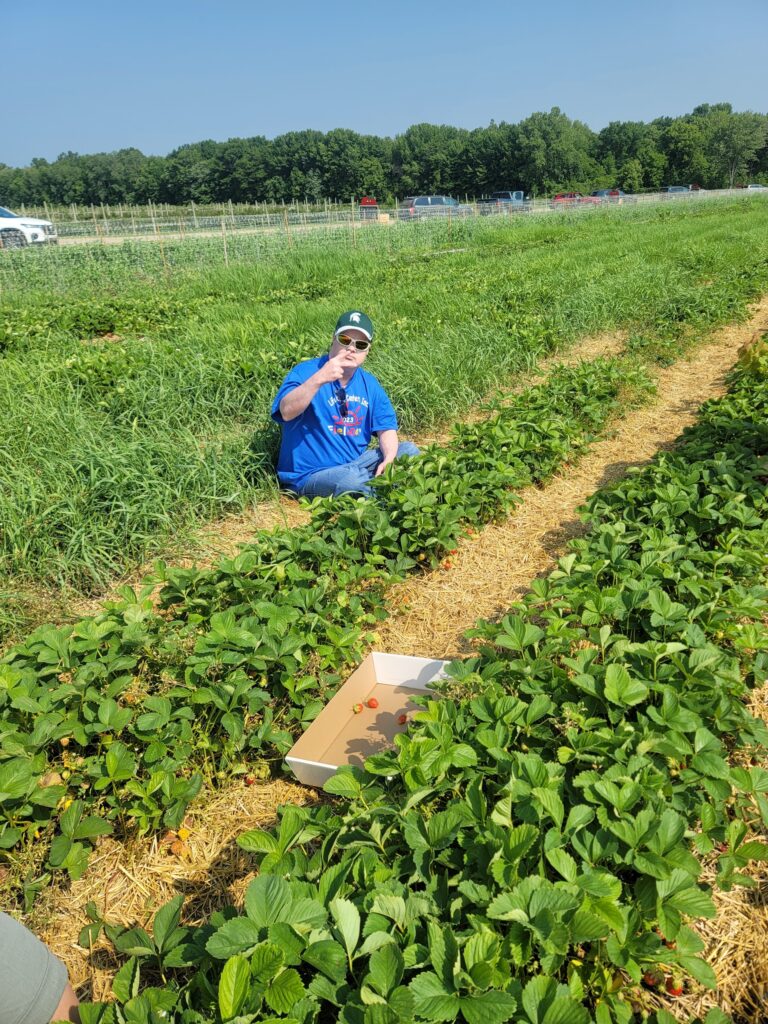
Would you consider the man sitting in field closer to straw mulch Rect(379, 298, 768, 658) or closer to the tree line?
straw mulch Rect(379, 298, 768, 658)

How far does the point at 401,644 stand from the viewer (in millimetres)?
2836

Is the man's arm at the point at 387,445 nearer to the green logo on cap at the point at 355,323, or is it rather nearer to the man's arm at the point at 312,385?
the man's arm at the point at 312,385

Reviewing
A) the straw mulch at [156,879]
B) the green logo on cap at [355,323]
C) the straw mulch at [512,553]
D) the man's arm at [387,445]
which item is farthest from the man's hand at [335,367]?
the straw mulch at [156,879]

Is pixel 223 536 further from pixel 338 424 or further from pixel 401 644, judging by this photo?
pixel 401 644

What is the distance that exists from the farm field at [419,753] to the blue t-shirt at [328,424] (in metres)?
0.40

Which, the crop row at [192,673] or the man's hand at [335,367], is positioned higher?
the man's hand at [335,367]

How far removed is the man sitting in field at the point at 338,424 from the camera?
3.59 m

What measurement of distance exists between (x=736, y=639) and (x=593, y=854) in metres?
1.01

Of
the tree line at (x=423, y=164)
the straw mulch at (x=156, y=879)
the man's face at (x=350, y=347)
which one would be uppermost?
the tree line at (x=423, y=164)

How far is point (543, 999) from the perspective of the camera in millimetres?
1035

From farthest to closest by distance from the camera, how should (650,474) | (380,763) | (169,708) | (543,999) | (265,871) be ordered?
1. (650,474)
2. (169,708)
3. (380,763)
4. (265,871)
5. (543,999)

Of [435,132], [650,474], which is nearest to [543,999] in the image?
[650,474]

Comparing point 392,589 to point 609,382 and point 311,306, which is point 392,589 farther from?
point 311,306

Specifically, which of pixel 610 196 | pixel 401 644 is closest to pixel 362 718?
pixel 401 644
